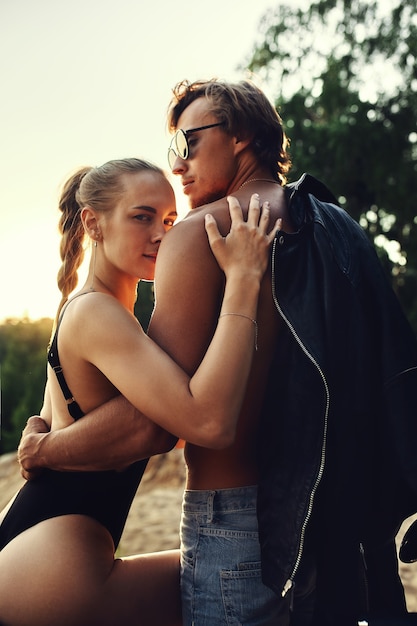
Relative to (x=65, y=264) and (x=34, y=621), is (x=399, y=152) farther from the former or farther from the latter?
(x=34, y=621)

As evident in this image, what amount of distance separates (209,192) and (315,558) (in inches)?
46.7

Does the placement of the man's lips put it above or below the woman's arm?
above

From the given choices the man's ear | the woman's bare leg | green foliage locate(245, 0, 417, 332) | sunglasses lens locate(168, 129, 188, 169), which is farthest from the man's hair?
green foliage locate(245, 0, 417, 332)

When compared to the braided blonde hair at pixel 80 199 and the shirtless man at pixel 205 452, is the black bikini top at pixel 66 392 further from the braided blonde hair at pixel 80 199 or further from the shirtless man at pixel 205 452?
the braided blonde hair at pixel 80 199

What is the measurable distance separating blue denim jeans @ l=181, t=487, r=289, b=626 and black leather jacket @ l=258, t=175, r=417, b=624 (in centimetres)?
6

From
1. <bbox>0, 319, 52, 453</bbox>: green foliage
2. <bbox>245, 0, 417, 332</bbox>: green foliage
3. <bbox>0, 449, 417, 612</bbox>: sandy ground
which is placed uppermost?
<bbox>245, 0, 417, 332</bbox>: green foliage

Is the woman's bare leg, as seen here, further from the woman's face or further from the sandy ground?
the sandy ground

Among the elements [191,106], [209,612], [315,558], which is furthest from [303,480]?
[191,106]

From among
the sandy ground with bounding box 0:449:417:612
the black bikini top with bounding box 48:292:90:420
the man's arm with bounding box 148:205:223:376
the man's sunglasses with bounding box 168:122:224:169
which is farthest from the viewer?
the sandy ground with bounding box 0:449:417:612

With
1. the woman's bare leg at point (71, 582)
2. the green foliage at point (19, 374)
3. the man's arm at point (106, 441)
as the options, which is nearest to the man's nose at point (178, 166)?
the man's arm at point (106, 441)

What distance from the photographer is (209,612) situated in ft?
5.80

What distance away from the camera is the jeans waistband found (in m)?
1.84

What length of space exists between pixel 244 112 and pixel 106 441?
1154 millimetres

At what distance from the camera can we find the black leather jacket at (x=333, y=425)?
1.73 meters
